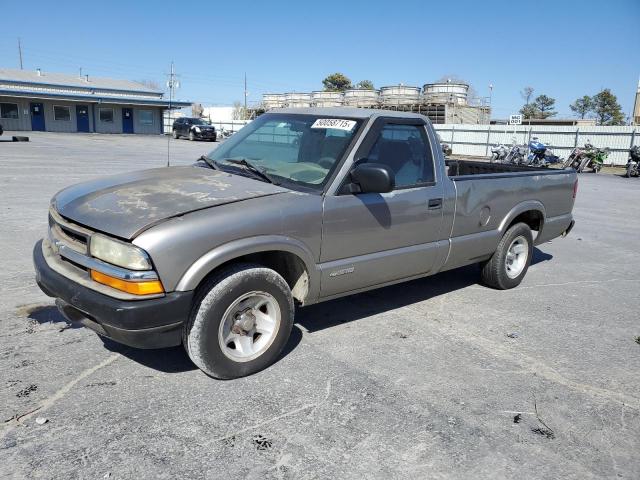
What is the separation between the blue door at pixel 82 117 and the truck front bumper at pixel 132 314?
48.5 meters

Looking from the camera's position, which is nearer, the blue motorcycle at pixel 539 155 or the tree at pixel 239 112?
the blue motorcycle at pixel 539 155

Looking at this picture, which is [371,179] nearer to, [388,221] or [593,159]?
[388,221]

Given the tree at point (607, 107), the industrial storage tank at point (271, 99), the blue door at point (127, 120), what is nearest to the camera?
the blue door at point (127, 120)

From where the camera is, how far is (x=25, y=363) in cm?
346

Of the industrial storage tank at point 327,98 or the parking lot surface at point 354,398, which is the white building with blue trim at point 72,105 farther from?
the parking lot surface at point 354,398

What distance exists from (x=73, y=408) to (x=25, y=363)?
2.38ft

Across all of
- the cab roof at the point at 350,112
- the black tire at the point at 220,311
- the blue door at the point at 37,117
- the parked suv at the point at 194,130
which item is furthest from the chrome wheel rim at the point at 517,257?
the blue door at the point at 37,117

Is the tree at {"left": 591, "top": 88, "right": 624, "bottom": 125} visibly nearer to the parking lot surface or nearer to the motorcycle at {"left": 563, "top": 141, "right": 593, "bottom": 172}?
the motorcycle at {"left": 563, "top": 141, "right": 593, "bottom": 172}

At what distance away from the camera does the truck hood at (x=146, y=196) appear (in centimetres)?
309

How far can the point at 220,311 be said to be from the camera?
10.5 ft

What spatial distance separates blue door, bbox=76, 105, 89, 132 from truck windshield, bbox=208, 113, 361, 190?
155ft

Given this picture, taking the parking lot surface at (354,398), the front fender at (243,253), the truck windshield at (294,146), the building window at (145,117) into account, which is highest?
the building window at (145,117)

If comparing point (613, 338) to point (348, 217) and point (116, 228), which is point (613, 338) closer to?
point (348, 217)

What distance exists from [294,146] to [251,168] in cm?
47
